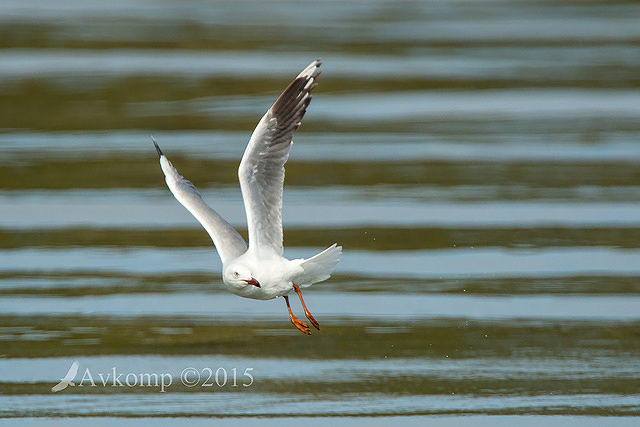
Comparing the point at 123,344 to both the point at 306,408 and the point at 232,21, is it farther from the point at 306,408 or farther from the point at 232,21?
the point at 232,21

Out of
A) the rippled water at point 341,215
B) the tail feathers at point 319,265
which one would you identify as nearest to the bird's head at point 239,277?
the tail feathers at point 319,265

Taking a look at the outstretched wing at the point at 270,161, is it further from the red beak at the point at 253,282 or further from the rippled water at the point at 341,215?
the rippled water at the point at 341,215

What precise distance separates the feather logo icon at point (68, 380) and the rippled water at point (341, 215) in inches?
2.4

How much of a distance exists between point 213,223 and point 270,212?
363 millimetres

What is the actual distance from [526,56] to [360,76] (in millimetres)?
2194

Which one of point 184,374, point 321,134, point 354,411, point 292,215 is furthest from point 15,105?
point 354,411

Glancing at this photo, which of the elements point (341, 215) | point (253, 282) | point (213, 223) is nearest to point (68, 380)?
point (213, 223)

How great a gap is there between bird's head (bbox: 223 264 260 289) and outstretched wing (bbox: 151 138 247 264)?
180mm

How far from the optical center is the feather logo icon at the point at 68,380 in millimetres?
7434

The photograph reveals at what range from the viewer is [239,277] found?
6000mm

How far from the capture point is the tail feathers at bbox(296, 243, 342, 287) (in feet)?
20.1

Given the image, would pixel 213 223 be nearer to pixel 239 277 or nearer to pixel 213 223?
pixel 213 223

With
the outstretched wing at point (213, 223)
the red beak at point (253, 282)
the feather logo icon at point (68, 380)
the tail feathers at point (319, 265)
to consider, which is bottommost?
the feather logo icon at point (68, 380)

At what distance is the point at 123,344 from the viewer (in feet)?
26.5
